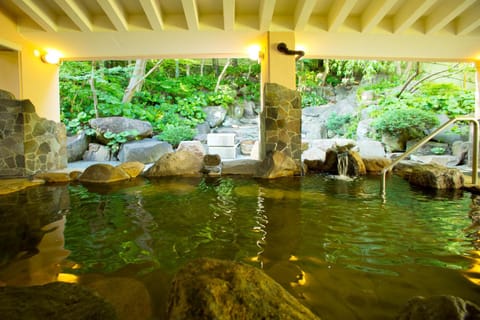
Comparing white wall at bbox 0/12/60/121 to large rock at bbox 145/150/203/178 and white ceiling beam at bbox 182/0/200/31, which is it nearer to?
large rock at bbox 145/150/203/178

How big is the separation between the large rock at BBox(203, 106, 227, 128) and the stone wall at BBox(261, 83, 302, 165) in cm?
732

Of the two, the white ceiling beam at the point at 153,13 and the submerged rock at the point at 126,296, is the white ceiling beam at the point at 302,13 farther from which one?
the submerged rock at the point at 126,296

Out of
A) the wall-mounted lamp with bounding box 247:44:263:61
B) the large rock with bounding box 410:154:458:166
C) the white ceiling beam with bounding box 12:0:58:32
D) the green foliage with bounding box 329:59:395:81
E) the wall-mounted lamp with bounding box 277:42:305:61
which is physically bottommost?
the large rock with bounding box 410:154:458:166

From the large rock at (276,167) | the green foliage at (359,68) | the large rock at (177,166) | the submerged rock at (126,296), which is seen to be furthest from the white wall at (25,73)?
the green foliage at (359,68)

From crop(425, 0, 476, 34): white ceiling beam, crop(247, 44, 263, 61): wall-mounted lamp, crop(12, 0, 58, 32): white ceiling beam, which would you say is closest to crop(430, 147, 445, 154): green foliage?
crop(425, 0, 476, 34): white ceiling beam

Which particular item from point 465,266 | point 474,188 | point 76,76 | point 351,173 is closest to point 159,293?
point 465,266

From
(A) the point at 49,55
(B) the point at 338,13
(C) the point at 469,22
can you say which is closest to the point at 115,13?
(A) the point at 49,55

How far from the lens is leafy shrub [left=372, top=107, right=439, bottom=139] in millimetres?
9750

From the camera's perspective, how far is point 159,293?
6.48 feet

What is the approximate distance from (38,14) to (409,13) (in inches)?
291

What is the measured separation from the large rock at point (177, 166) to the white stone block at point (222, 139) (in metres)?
2.67

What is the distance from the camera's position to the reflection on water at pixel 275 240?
2074 mm

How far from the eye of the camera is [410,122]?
9.79m

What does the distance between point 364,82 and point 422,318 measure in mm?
17141
